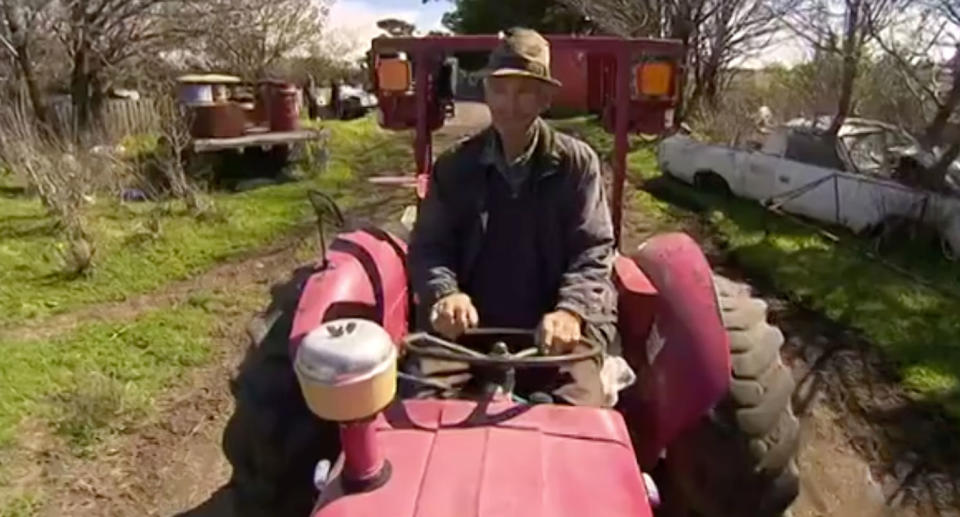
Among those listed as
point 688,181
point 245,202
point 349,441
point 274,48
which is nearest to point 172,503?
point 349,441

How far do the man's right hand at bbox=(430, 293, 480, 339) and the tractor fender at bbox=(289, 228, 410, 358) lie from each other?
0.41m

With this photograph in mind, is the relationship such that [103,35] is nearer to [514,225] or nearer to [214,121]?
[214,121]

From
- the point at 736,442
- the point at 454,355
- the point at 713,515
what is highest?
the point at 454,355

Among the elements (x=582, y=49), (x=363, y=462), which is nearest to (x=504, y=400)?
(x=363, y=462)

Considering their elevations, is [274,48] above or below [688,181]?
above

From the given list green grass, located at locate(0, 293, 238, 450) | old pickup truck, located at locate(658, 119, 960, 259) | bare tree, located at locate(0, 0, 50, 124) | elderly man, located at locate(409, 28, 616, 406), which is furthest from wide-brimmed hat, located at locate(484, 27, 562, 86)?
bare tree, located at locate(0, 0, 50, 124)

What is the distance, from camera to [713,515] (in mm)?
2799

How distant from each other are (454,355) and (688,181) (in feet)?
29.7

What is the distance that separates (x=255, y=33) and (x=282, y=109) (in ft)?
15.9

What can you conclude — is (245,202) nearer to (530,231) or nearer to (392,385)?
(530,231)

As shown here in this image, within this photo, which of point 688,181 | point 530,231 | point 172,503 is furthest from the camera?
point 688,181

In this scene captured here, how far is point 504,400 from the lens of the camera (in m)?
2.12

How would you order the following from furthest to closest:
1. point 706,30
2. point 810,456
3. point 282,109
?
1. point 706,30
2. point 282,109
3. point 810,456

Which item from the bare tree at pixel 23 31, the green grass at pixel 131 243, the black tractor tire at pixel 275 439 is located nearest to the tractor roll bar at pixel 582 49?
the black tractor tire at pixel 275 439
